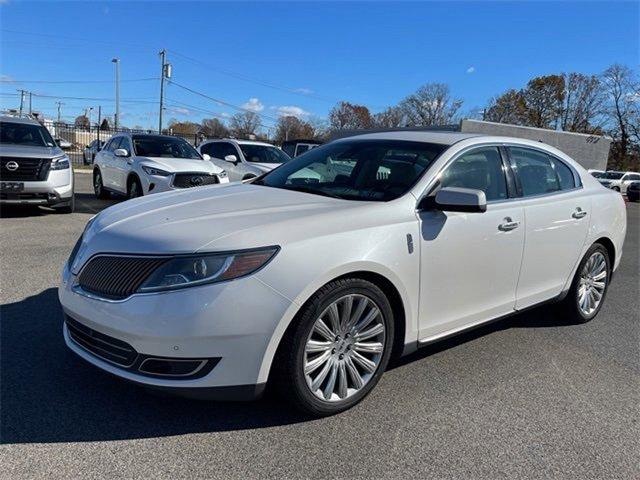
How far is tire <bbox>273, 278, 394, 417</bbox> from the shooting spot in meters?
2.72

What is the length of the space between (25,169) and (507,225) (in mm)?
7905

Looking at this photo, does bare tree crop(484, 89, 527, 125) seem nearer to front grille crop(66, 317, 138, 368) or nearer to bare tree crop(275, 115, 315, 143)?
bare tree crop(275, 115, 315, 143)

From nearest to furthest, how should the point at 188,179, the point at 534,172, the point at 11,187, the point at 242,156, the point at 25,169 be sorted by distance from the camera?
the point at 534,172 < the point at 11,187 < the point at 25,169 < the point at 188,179 < the point at 242,156

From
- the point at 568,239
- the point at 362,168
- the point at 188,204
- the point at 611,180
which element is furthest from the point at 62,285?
the point at 611,180

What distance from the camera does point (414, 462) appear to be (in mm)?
2611

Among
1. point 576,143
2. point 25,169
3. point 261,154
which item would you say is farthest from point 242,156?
point 576,143

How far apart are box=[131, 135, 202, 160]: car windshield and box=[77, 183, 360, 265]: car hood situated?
7.84m

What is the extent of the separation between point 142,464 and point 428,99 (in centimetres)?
7627

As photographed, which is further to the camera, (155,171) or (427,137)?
(155,171)

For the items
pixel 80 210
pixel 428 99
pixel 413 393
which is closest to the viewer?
pixel 413 393

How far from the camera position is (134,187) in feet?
35.4

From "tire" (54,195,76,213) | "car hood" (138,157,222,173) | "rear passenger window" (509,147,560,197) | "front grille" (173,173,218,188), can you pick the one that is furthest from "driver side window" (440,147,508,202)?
"tire" (54,195,76,213)

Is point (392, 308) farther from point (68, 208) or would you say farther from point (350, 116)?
point (350, 116)

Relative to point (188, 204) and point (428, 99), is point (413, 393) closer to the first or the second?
point (188, 204)
